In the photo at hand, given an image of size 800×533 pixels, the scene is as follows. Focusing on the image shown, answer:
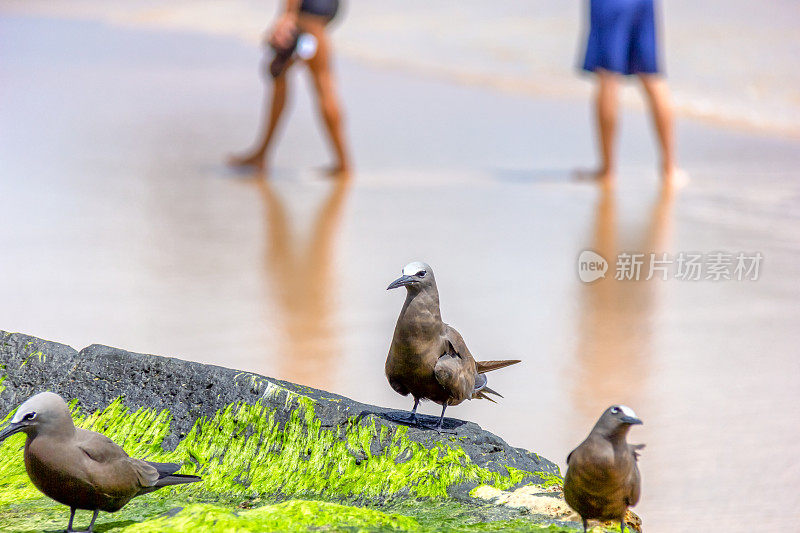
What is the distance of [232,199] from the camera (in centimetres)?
712

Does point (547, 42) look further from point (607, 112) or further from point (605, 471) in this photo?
point (605, 471)

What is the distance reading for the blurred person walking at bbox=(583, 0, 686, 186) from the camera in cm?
680

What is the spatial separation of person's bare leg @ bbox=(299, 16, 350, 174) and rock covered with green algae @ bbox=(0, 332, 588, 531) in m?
4.47

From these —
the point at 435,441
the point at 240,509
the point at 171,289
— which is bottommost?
the point at 240,509

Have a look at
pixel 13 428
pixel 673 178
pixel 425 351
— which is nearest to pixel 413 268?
pixel 425 351

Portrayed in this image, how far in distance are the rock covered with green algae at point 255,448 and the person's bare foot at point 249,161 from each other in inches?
206

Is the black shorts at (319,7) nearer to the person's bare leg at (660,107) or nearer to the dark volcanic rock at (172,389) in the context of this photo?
the person's bare leg at (660,107)

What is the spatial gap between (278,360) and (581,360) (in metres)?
1.13

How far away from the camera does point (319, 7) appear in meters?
6.99

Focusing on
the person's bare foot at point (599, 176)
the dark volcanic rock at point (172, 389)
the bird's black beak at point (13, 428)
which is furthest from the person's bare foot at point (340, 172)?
the bird's black beak at point (13, 428)

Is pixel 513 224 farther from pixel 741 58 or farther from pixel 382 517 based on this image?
pixel 741 58

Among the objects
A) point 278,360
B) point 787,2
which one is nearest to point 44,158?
point 278,360

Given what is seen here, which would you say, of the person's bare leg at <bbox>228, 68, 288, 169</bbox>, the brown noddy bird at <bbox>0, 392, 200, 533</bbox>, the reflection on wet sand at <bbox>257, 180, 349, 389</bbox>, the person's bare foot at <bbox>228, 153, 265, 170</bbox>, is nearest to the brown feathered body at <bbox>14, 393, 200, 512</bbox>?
the brown noddy bird at <bbox>0, 392, 200, 533</bbox>

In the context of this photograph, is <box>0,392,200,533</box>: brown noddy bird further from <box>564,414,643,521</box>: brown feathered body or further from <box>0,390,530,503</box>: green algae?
<box>564,414,643,521</box>: brown feathered body
